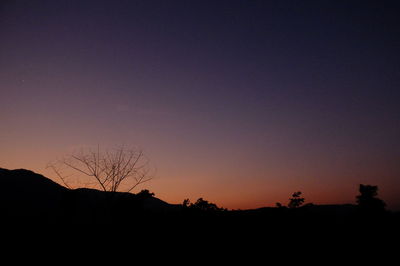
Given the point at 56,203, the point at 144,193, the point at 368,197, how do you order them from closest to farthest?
1. the point at 144,193
2. the point at 368,197
3. the point at 56,203

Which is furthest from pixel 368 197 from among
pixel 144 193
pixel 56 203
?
pixel 56 203

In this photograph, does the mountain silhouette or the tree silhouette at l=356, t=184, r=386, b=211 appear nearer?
the mountain silhouette

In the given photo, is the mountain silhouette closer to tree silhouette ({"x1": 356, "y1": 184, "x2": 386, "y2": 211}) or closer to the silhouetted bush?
the silhouetted bush

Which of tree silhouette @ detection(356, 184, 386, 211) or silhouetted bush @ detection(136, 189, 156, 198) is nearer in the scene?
silhouetted bush @ detection(136, 189, 156, 198)

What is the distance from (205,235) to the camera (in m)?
13.6

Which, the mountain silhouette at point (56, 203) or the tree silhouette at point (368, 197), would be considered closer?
the mountain silhouette at point (56, 203)

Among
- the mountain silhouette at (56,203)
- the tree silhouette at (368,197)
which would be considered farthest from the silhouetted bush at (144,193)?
the tree silhouette at (368,197)

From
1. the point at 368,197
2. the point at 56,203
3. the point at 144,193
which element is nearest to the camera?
the point at 144,193

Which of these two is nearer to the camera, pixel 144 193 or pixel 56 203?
pixel 144 193

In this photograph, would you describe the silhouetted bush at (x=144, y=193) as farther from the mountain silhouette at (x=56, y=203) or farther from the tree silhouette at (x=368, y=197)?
the tree silhouette at (x=368, y=197)

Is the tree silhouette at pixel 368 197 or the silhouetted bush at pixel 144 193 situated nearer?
the silhouetted bush at pixel 144 193

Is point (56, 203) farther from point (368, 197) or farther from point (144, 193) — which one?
point (368, 197)

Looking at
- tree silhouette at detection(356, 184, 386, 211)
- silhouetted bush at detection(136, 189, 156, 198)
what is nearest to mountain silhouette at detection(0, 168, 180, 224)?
silhouetted bush at detection(136, 189, 156, 198)

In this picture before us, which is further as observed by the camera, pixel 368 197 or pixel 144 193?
pixel 368 197
